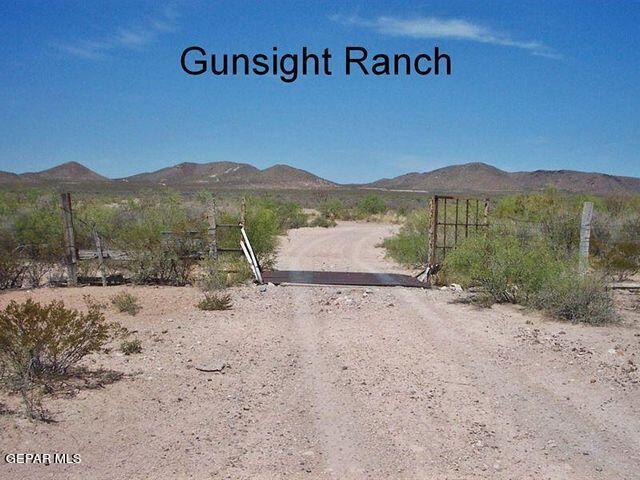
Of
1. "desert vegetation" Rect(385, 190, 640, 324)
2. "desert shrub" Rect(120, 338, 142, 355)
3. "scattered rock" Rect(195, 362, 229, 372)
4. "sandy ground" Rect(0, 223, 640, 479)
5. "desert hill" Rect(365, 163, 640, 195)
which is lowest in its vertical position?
"sandy ground" Rect(0, 223, 640, 479)

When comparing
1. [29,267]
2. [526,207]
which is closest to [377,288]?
[29,267]

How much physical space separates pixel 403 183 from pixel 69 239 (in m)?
150

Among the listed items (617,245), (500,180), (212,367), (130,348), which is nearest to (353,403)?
(212,367)

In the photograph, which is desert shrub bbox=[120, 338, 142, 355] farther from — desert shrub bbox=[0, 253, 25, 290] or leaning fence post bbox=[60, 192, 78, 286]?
desert shrub bbox=[0, 253, 25, 290]

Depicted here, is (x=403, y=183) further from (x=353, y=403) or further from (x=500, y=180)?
(x=353, y=403)

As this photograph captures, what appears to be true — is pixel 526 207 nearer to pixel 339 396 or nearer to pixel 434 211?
pixel 434 211

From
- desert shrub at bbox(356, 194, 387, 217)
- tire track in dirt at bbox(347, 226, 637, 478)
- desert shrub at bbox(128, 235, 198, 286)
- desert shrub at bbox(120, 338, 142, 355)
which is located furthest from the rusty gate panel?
desert shrub at bbox(356, 194, 387, 217)

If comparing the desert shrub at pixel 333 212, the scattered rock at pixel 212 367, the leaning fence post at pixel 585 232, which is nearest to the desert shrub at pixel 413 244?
the leaning fence post at pixel 585 232

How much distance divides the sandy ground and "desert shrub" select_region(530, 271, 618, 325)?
38 cm

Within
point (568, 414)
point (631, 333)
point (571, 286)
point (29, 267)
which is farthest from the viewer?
point (29, 267)

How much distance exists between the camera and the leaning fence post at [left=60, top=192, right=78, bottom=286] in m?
15.0

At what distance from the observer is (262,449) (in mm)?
5648

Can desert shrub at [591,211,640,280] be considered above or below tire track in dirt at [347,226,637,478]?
above

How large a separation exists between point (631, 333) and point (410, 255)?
1008cm
